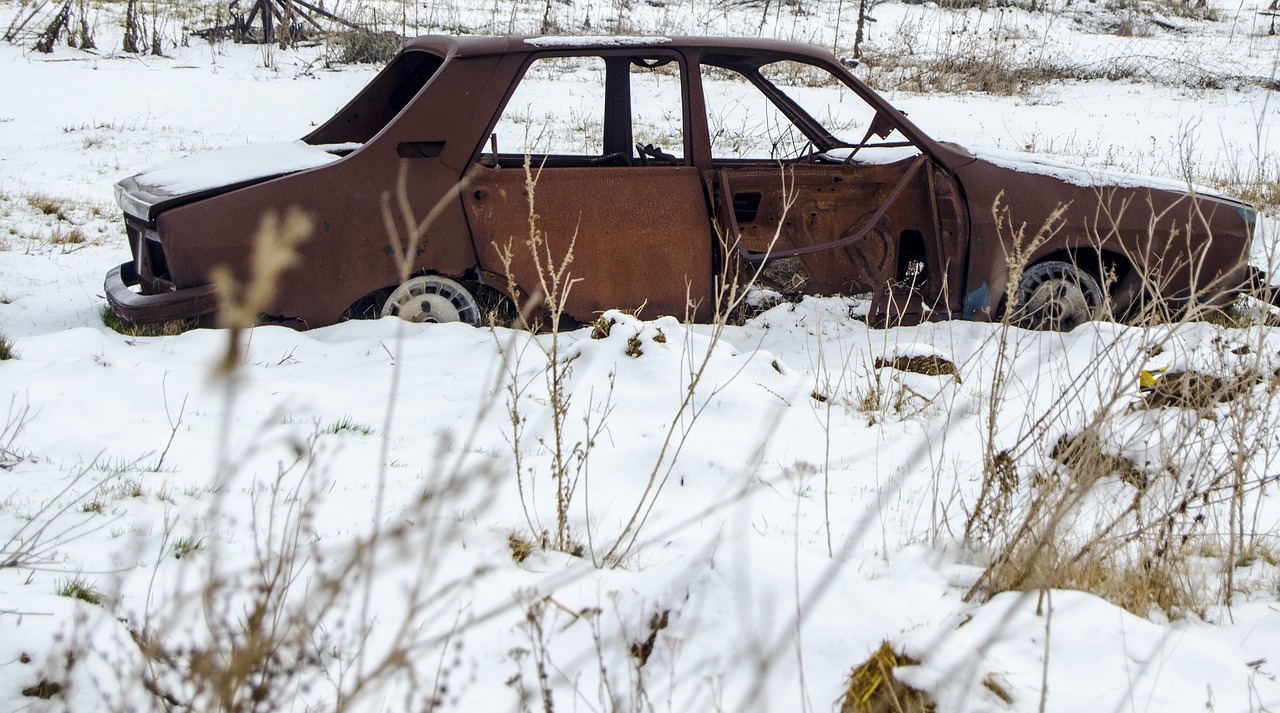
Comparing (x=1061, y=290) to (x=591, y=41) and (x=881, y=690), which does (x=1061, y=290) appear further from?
(x=881, y=690)

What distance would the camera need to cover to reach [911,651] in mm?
1926

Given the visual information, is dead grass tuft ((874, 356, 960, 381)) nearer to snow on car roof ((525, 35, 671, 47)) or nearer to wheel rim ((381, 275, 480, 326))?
snow on car roof ((525, 35, 671, 47))

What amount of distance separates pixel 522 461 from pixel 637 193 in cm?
162

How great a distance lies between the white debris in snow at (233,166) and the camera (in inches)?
166

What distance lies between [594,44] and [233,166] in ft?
5.45

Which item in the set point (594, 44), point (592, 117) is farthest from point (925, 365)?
point (592, 117)

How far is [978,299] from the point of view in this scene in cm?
473

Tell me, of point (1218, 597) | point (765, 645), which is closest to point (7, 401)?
point (765, 645)

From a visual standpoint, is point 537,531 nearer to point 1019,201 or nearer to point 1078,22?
point 1019,201

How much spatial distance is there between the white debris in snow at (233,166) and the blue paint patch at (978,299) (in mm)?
2888

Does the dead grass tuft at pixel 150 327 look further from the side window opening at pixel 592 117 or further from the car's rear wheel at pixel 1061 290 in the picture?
the car's rear wheel at pixel 1061 290

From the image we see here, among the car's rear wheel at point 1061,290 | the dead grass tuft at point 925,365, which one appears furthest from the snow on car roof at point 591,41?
the car's rear wheel at point 1061,290

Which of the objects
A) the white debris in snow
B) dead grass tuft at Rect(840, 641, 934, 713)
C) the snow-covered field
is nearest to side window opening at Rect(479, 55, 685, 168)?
the white debris in snow

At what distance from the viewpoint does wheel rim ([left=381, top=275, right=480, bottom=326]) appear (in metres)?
4.47
